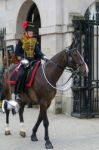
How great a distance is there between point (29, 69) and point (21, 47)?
0.57m

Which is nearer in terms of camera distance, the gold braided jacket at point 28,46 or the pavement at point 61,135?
the pavement at point 61,135

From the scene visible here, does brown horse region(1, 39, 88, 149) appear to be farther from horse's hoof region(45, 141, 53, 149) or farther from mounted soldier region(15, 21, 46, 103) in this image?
mounted soldier region(15, 21, 46, 103)

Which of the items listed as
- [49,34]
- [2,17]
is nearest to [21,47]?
[49,34]

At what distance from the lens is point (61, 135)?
10.3 metres

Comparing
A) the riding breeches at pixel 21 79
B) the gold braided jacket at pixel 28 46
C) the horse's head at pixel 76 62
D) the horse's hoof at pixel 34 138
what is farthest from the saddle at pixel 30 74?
the horse's hoof at pixel 34 138

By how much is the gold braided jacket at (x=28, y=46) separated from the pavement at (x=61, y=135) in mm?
1919

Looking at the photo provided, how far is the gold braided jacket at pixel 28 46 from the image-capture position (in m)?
9.91

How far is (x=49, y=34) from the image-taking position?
46.5 ft

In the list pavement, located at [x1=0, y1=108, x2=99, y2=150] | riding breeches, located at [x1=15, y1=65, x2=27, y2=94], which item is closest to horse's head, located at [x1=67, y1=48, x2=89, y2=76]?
riding breeches, located at [x1=15, y1=65, x2=27, y2=94]

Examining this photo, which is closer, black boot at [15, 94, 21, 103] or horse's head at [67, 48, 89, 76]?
horse's head at [67, 48, 89, 76]

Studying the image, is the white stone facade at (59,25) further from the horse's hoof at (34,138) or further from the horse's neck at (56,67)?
the horse's neck at (56,67)

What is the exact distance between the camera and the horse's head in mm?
9125

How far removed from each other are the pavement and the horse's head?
60.8 inches

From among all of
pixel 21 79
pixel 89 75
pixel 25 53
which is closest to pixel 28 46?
pixel 25 53
